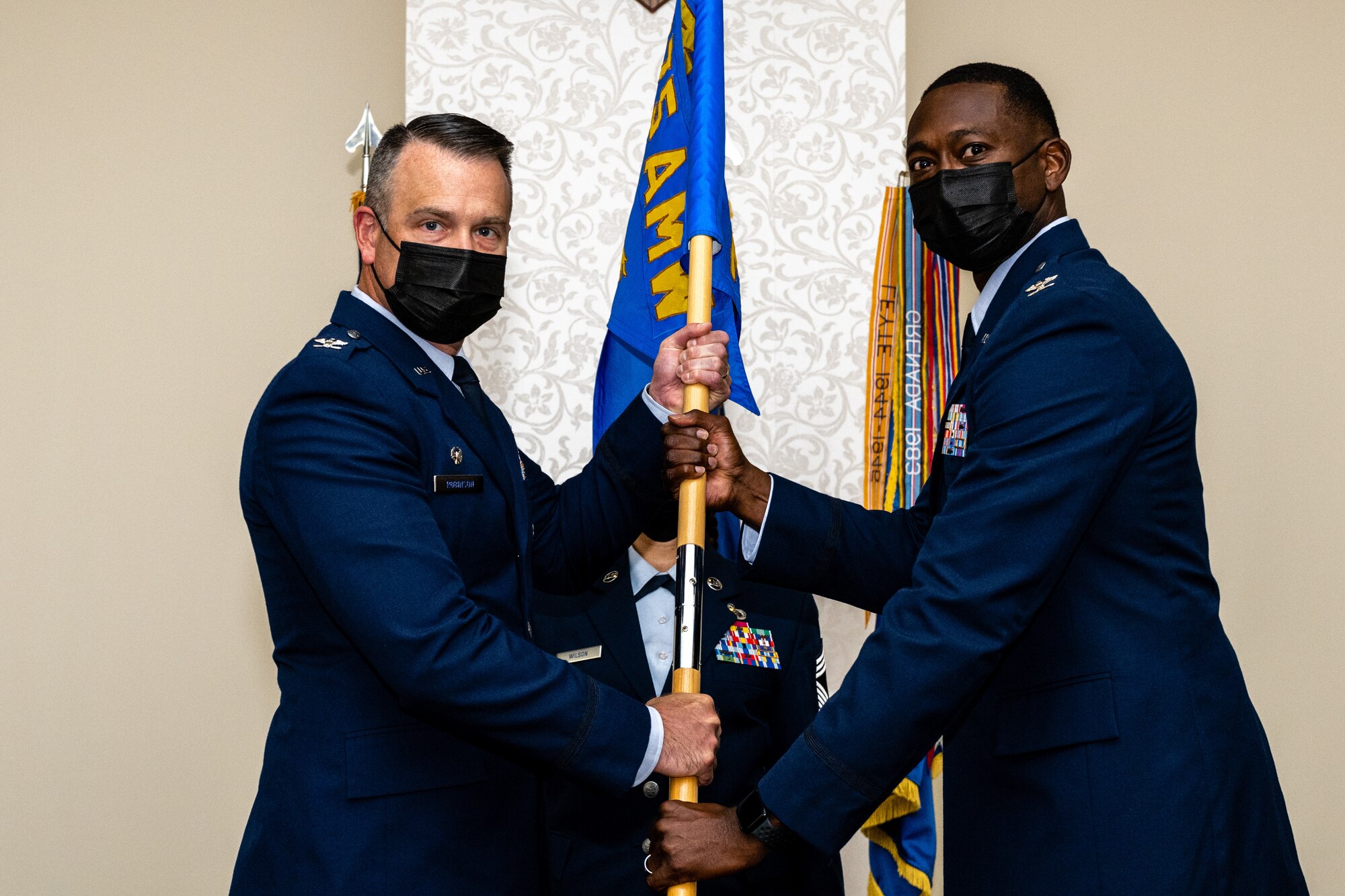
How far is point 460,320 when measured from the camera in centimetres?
187

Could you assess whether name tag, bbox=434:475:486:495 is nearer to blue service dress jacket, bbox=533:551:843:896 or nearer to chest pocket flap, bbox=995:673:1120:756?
blue service dress jacket, bbox=533:551:843:896

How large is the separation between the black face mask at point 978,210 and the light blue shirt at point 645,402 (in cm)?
59

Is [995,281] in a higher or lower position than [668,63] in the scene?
lower

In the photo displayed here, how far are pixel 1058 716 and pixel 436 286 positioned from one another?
112 cm

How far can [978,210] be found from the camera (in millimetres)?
1932

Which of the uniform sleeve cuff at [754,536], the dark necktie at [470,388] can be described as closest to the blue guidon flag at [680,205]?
the uniform sleeve cuff at [754,536]

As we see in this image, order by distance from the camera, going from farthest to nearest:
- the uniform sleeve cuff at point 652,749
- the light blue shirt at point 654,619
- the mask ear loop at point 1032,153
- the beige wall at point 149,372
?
the beige wall at point 149,372 → the light blue shirt at point 654,619 → the mask ear loop at point 1032,153 → the uniform sleeve cuff at point 652,749

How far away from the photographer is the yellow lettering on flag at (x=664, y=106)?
85.2 inches

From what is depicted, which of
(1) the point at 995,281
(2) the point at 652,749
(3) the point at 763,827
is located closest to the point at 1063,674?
(3) the point at 763,827

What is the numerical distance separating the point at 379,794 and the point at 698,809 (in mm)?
476

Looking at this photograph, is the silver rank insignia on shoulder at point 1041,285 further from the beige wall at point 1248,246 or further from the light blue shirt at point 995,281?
the beige wall at point 1248,246

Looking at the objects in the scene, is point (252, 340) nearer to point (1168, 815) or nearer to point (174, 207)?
point (174, 207)

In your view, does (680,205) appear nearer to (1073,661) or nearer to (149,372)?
(1073,661)

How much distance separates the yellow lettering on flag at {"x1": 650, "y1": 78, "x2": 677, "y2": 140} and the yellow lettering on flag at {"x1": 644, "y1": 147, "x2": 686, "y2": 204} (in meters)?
0.05
